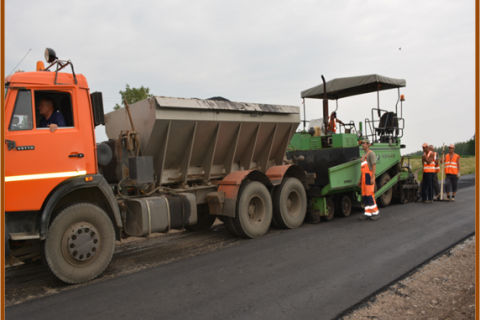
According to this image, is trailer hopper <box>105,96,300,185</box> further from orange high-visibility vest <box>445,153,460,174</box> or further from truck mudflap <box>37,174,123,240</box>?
orange high-visibility vest <box>445,153,460,174</box>

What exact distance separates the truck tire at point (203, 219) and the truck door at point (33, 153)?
318cm

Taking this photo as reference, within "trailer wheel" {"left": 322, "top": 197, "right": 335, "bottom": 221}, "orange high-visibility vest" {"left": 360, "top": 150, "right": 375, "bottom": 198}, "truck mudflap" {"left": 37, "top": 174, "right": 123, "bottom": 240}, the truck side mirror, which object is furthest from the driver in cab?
"orange high-visibility vest" {"left": 360, "top": 150, "right": 375, "bottom": 198}

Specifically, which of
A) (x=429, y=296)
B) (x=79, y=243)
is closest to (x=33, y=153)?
(x=79, y=243)

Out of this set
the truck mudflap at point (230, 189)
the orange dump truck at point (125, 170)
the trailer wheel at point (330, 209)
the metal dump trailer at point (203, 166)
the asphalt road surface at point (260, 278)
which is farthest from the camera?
the trailer wheel at point (330, 209)

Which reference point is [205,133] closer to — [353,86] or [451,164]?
[353,86]

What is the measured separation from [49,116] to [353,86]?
8105 millimetres

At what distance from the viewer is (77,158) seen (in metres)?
4.62

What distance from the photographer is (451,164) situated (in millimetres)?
11234

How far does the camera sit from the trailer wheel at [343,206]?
882 centimetres

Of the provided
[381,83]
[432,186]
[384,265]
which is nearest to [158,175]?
[384,265]

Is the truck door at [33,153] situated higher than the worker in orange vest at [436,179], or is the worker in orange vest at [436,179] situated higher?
the truck door at [33,153]

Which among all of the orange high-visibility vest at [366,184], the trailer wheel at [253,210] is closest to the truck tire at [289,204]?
the trailer wheel at [253,210]

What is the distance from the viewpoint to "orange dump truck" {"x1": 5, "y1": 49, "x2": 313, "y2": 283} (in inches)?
169

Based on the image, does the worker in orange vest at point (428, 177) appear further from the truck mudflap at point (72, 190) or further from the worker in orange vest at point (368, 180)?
the truck mudflap at point (72, 190)
